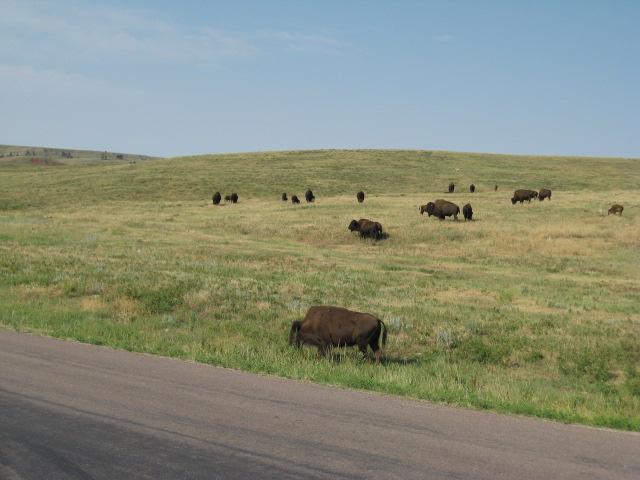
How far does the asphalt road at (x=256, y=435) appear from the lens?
637 cm

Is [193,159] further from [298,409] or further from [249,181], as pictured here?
[298,409]

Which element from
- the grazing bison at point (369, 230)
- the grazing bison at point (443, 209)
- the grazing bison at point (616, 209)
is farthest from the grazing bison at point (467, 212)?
the grazing bison at point (616, 209)

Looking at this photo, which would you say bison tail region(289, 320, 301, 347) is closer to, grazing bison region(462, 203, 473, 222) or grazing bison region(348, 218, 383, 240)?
grazing bison region(348, 218, 383, 240)

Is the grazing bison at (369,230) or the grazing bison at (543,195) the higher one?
the grazing bison at (543,195)

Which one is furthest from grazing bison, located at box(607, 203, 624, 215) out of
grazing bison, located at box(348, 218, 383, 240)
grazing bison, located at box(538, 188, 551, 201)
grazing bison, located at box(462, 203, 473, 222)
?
grazing bison, located at box(348, 218, 383, 240)

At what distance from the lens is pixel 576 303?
2350 centimetres

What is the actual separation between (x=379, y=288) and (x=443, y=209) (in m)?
25.8

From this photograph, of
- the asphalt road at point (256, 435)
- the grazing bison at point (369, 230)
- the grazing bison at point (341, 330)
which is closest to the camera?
the asphalt road at point (256, 435)

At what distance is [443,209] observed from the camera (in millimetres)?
49188

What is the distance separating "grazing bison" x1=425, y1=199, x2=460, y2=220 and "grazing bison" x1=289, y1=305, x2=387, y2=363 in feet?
120

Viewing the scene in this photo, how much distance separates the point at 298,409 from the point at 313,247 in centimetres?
3191

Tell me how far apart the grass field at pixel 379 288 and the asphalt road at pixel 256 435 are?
1.27 metres

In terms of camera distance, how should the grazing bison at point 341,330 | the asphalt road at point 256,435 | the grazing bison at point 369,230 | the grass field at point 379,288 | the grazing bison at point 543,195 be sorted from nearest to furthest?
1. the asphalt road at point 256,435
2. the grass field at point 379,288
3. the grazing bison at point 341,330
4. the grazing bison at point 369,230
5. the grazing bison at point 543,195

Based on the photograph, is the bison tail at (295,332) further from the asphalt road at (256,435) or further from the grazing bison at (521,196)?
the grazing bison at (521,196)
